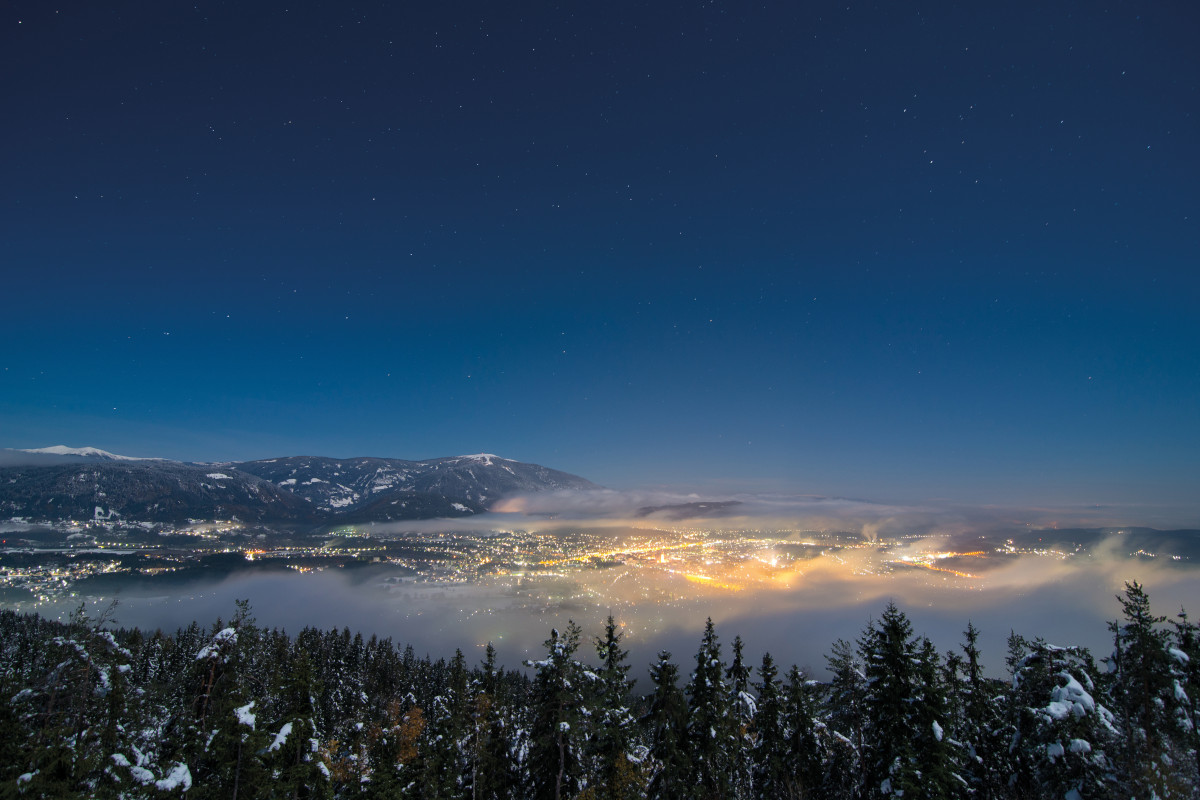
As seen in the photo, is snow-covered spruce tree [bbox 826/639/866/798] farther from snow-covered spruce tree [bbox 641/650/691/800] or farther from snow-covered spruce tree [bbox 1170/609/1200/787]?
snow-covered spruce tree [bbox 1170/609/1200/787]

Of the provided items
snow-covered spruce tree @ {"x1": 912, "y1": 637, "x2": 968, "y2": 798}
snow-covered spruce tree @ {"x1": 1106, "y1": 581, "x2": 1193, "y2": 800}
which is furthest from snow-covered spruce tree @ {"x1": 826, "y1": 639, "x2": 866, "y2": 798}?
snow-covered spruce tree @ {"x1": 1106, "y1": 581, "x2": 1193, "y2": 800}

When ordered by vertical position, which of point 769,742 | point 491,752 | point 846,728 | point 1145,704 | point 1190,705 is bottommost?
point 491,752

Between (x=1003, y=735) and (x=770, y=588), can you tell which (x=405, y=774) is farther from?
(x=770, y=588)

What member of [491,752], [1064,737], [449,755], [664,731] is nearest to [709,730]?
[664,731]

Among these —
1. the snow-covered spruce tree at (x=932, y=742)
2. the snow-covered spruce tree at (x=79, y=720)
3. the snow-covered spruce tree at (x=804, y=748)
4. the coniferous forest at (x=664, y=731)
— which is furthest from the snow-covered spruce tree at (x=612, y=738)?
the snow-covered spruce tree at (x=79, y=720)

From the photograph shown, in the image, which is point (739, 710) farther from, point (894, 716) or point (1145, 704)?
point (1145, 704)

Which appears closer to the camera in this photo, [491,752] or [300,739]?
[300,739]
